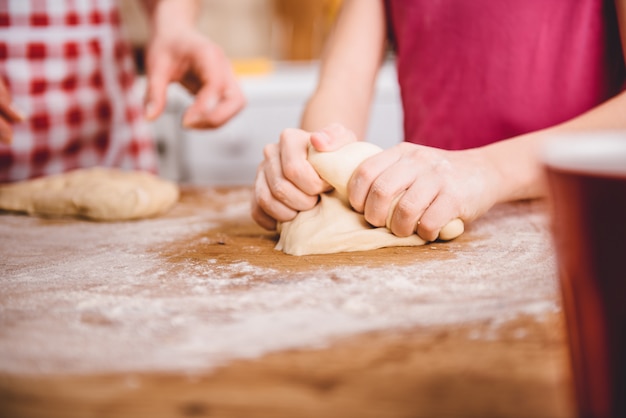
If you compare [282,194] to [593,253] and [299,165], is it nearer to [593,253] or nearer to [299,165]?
[299,165]

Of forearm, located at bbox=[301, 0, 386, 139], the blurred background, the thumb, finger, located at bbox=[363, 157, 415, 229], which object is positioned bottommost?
the blurred background

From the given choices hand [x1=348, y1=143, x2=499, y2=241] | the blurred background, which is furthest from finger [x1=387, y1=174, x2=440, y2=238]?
the blurred background

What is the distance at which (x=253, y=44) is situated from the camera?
2951 mm

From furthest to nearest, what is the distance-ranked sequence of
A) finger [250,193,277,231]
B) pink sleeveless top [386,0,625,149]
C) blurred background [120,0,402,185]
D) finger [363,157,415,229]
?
blurred background [120,0,402,185] → pink sleeveless top [386,0,625,149] → finger [250,193,277,231] → finger [363,157,415,229]

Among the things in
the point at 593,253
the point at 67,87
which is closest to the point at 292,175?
the point at 593,253

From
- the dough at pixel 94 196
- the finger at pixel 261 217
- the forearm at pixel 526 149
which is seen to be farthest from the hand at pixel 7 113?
the forearm at pixel 526 149

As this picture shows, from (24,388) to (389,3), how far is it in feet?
3.23

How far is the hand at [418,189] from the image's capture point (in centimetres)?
77

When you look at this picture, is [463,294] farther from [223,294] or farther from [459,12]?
[459,12]

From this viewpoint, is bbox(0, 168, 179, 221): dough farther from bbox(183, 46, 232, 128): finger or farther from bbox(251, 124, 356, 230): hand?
bbox(251, 124, 356, 230): hand

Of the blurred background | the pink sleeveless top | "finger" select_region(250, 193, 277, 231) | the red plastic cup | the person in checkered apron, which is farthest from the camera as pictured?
the blurred background

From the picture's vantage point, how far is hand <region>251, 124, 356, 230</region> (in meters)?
0.84

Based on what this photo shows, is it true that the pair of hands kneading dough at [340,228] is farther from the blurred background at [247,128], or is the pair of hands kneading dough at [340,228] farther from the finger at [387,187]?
the blurred background at [247,128]

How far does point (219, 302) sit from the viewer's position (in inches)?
24.6
